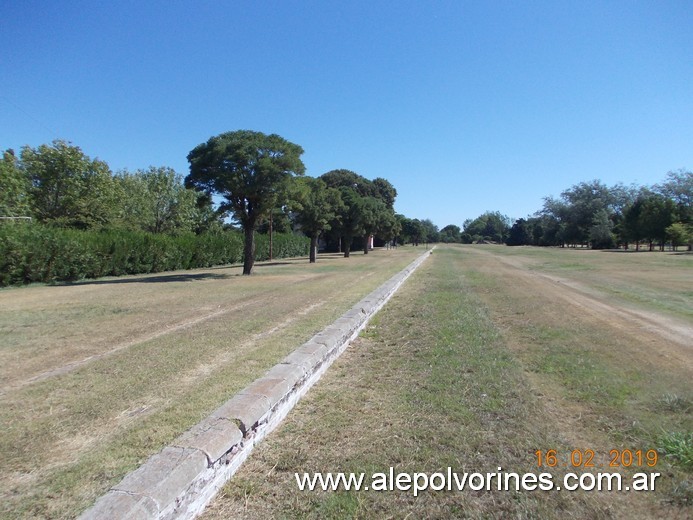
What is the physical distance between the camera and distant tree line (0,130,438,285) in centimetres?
1728

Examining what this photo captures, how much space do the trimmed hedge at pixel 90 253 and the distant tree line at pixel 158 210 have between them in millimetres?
47

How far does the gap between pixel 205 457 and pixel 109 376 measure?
2904 millimetres

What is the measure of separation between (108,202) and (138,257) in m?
13.3

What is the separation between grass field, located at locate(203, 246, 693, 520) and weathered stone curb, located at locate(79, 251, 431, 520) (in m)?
0.12

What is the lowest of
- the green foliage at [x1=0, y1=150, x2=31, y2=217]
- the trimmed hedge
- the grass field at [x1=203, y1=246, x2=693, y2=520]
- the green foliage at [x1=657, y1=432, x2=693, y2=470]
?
the grass field at [x1=203, y1=246, x2=693, y2=520]

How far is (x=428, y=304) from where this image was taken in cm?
1009

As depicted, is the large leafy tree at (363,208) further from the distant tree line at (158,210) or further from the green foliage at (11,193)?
the green foliage at (11,193)

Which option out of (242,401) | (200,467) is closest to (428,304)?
(242,401)

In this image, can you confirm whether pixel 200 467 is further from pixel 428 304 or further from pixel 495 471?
pixel 428 304

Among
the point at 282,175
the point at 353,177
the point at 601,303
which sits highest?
the point at 353,177

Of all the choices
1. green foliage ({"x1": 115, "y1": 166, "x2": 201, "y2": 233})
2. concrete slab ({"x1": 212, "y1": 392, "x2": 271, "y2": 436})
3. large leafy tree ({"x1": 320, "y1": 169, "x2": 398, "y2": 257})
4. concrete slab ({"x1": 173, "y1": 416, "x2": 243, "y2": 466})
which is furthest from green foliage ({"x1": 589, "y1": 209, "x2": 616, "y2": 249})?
concrete slab ({"x1": 173, "y1": 416, "x2": 243, "y2": 466})

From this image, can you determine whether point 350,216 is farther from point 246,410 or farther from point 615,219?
point 615,219

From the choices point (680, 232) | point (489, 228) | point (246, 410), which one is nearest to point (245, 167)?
point (246, 410)

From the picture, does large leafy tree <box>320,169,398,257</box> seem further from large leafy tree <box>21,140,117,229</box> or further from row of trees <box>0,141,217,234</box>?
large leafy tree <box>21,140,117,229</box>
